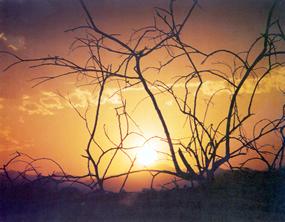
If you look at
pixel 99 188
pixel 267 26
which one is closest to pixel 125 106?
pixel 99 188

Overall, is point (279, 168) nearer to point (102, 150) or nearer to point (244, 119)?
point (244, 119)

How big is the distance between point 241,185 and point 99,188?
632 mm

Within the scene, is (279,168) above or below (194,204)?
above

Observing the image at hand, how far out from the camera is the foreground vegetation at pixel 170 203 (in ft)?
6.52

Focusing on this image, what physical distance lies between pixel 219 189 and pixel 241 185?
0.11m

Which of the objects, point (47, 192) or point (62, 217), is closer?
point (62, 217)

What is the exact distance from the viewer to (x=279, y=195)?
2.08m

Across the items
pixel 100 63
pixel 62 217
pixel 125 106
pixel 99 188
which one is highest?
pixel 100 63

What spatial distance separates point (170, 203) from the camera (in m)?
2.04

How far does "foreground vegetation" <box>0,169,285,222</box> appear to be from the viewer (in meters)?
1.99

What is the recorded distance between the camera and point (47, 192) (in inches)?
87.6

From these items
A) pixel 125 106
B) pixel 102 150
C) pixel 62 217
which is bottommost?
pixel 62 217

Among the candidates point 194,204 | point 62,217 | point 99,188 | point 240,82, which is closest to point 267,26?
point 240,82

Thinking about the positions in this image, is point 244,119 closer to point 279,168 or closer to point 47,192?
point 279,168
